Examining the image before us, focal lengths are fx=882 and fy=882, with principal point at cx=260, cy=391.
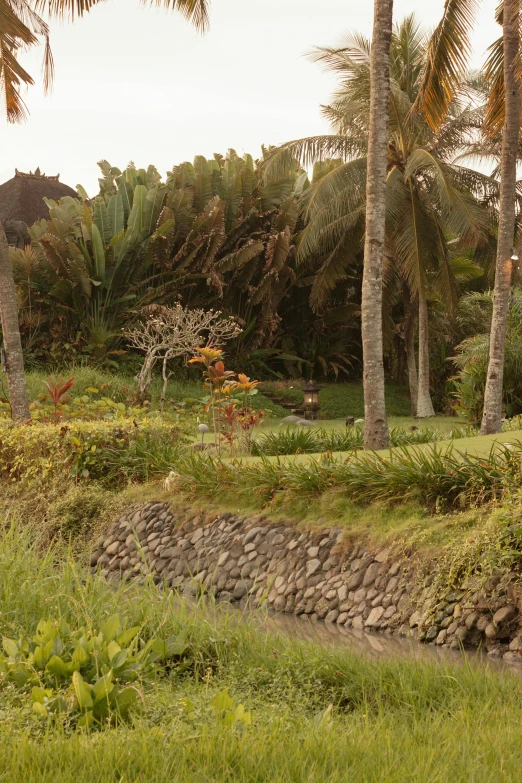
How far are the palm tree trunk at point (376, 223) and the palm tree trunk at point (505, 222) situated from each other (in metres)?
2.45

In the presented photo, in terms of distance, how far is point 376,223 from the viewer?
1105 centimetres

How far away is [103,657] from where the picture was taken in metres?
4.03

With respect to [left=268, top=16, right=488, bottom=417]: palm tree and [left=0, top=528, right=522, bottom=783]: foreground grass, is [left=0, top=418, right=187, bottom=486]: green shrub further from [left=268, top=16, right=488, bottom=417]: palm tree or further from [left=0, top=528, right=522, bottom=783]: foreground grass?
[left=268, top=16, right=488, bottom=417]: palm tree

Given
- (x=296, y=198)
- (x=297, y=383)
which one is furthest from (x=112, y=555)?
(x=296, y=198)

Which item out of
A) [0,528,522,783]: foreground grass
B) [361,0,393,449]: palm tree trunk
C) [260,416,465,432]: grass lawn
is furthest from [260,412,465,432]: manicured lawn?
[0,528,522,783]: foreground grass

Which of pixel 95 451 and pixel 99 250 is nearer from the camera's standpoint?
pixel 95 451

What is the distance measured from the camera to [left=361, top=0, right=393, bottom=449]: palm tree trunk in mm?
10922

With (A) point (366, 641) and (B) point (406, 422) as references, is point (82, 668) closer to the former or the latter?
(A) point (366, 641)

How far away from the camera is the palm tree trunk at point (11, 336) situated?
13758 mm

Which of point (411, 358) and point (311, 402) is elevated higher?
point (411, 358)

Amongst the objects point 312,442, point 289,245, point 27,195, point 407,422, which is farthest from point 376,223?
point 27,195

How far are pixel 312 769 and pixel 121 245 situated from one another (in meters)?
20.4

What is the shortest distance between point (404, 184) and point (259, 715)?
18.7 meters

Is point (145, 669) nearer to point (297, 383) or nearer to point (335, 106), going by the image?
point (335, 106)
